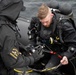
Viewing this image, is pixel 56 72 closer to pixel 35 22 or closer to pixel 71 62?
pixel 71 62

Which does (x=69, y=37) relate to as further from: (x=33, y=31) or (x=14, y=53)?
(x=14, y=53)

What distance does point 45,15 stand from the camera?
422cm

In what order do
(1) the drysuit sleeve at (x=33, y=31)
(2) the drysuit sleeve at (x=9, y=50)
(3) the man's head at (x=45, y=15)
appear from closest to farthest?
1. (2) the drysuit sleeve at (x=9, y=50)
2. (3) the man's head at (x=45, y=15)
3. (1) the drysuit sleeve at (x=33, y=31)

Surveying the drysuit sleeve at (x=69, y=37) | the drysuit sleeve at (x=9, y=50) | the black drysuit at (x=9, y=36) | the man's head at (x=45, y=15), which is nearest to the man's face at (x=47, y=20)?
the man's head at (x=45, y=15)

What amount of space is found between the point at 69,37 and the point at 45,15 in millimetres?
559

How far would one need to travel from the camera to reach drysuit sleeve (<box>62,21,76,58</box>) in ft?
14.1

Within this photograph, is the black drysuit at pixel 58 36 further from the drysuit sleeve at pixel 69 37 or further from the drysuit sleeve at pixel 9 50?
the drysuit sleeve at pixel 9 50

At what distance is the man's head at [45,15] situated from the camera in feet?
13.8

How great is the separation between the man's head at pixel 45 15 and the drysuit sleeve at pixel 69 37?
10.8 inches

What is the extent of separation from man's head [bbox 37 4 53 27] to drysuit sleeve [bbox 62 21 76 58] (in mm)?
274

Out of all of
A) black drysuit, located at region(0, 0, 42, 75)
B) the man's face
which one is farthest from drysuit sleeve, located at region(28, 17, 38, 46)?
black drysuit, located at region(0, 0, 42, 75)

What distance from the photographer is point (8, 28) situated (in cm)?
334

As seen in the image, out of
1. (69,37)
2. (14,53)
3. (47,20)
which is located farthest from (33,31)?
(14,53)

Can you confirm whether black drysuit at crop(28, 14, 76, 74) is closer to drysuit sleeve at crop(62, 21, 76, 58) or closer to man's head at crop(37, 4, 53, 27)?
drysuit sleeve at crop(62, 21, 76, 58)
